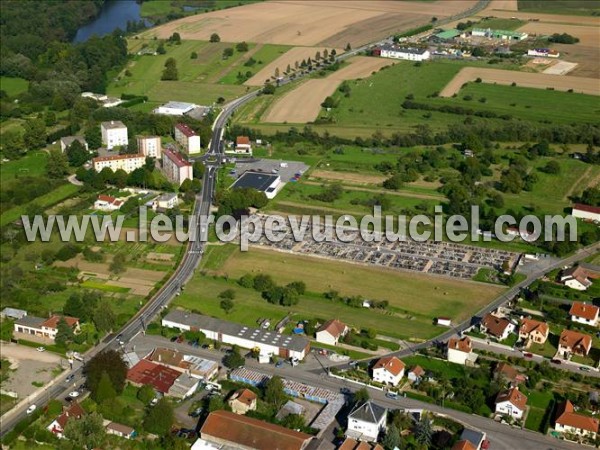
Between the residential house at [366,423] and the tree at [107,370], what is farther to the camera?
the tree at [107,370]

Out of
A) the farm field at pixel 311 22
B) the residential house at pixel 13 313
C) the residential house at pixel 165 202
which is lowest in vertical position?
the residential house at pixel 13 313

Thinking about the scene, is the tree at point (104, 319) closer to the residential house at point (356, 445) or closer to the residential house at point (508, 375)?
the residential house at point (356, 445)

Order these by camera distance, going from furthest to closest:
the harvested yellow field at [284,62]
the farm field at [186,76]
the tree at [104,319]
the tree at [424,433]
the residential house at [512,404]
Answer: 1. the harvested yellow field at [284,62]
2. the farm field at [186,76]
3. the tree at [104,319]
4. the residential house at [512,404]
5. the tree at [424,433]

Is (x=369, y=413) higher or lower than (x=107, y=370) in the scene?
lower

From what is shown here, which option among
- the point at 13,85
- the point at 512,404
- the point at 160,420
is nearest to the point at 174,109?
the point at 13,85

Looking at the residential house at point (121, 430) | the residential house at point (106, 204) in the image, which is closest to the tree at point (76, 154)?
the residential house at point (106, 204)

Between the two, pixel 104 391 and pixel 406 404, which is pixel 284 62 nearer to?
pixel 406 404

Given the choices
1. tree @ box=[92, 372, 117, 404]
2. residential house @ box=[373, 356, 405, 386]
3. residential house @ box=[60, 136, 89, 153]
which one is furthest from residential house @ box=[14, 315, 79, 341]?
residential house @ box=[60, 136, 89, 153]
